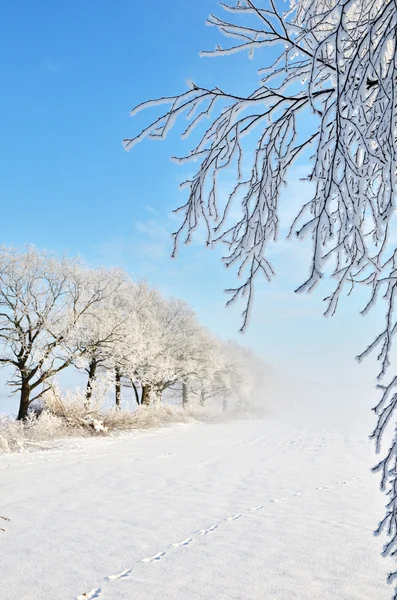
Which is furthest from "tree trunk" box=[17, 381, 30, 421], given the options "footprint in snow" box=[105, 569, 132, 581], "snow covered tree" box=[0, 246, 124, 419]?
"footprint in snow" box=[105, 569, 132, 581]

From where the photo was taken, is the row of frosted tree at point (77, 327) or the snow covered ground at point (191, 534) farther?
the row of frosted tree at point (77, 327)

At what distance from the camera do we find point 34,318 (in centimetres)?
1523

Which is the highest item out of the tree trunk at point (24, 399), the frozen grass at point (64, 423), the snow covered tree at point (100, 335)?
the snow covered tree at point (100, 335)

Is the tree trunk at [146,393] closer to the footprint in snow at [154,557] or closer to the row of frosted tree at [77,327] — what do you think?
the row of frosted tree at [77,327]

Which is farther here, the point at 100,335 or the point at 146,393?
the point at 146,393

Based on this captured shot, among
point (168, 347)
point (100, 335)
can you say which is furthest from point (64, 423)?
point (168, 347)

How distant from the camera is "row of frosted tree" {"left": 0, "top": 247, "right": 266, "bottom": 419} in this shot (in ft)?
49.1

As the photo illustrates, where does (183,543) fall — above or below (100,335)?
below

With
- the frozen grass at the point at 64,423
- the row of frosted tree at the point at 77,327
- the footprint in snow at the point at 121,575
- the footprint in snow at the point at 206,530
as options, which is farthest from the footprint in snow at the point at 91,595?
the row of frosted tree at the point at 77,327

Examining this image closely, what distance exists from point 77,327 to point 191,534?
13037 mm

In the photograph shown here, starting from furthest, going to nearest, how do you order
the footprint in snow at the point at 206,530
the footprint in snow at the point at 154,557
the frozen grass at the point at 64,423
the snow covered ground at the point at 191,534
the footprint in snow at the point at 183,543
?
1. the frozen grass at the point at 64,423
2. the footprint in snow at the point at 206,530
3. the footprint in snow at the point at 183,543
4. the footprint in snow at the point at 154,557
5. the snow covered ground at the point at 191,534

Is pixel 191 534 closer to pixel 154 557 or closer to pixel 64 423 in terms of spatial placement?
pixel 154 557

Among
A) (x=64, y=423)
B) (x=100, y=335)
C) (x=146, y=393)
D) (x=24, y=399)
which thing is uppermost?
(x=100, y=335)

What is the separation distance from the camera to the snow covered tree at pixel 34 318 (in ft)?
48.7
